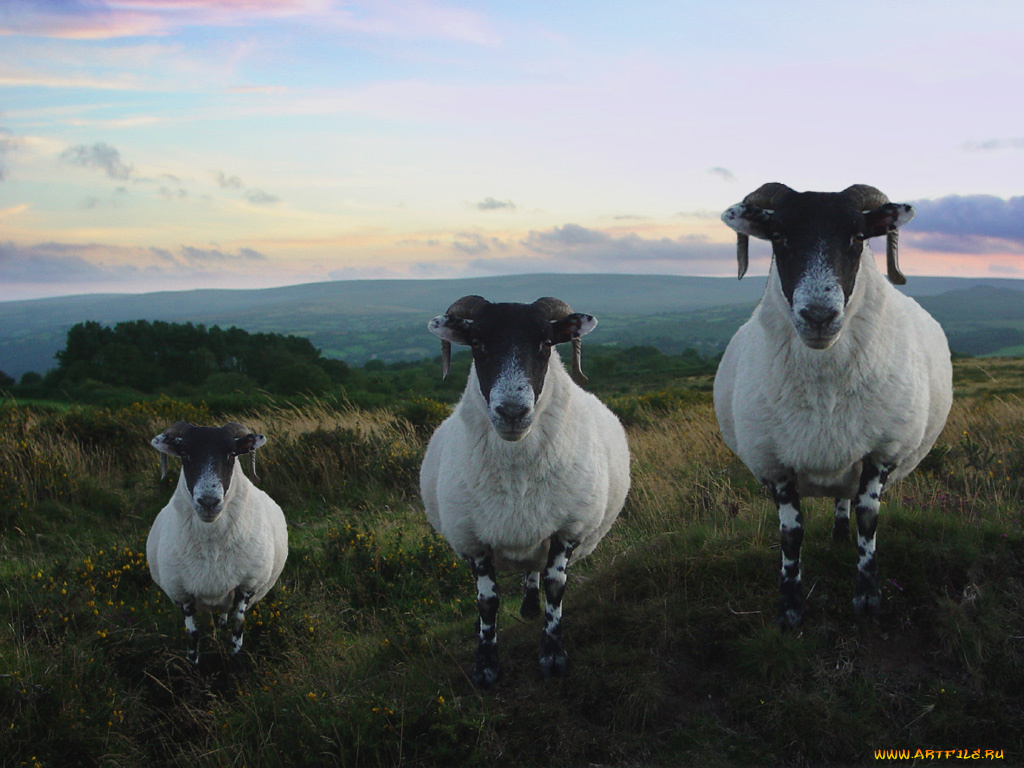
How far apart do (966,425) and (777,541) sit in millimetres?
7549

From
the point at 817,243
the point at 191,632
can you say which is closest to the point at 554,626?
the point at 817,243

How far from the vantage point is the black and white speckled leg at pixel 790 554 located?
532cm

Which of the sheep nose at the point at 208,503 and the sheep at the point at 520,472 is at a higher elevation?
the sheep at the point at 520,472

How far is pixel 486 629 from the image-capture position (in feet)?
17.6

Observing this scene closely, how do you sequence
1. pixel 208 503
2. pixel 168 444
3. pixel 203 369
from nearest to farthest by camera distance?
pixel 208 503
pixel 168 444
pixel 203 369

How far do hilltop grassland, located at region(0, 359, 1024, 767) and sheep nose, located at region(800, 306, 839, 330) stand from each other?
7.68 ft

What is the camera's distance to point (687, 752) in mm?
4676

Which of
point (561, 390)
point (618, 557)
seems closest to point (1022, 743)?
point (618, 557)

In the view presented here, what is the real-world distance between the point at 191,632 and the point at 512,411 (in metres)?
5.20

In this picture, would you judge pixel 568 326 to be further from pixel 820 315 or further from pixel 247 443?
pixel 247 443

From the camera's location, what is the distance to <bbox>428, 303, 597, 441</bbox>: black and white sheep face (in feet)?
15.4

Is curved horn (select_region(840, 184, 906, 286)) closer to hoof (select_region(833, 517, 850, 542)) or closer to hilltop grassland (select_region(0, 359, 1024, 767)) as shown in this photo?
hoof (select_region(833, 517, 850, 542))

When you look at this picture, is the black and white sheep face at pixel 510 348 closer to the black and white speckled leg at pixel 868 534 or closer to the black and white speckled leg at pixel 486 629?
the black and white speckled leg at pixel 486 629

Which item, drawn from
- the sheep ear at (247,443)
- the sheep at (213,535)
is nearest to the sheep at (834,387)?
the sheep ear at (247,443)
